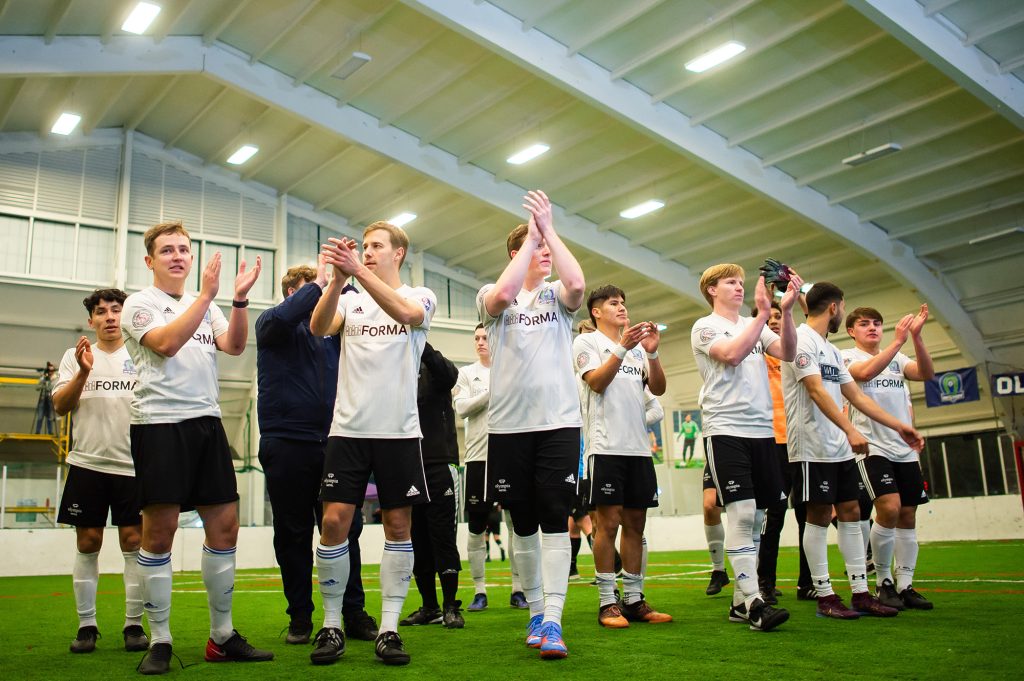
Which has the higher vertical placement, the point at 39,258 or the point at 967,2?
the point at 967,2

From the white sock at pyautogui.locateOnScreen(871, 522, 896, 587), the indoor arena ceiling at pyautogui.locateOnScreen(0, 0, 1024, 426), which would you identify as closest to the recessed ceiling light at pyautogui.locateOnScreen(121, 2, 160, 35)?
the indoor arena ceiling at pyautogui.locateOnScreen(0, 0, 1024, 426)

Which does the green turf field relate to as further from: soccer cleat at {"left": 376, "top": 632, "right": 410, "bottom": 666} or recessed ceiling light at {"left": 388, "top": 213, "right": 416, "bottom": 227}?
recessed ceiling light at {"left": 388, "top": 213, "right": 416, "bottom": 227}

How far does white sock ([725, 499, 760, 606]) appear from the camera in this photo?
14.3 ft

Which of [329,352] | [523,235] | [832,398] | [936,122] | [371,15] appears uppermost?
[371,15]

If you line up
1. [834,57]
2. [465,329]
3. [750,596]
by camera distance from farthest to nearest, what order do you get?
Answer: [465,329] < [834,57] < [750,596]

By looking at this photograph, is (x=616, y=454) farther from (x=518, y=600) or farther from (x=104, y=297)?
(x=104, y=297)

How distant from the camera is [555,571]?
3.77 meters

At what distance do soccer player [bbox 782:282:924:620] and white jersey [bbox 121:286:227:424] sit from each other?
3130 millimetres

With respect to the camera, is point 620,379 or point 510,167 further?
point 510,167

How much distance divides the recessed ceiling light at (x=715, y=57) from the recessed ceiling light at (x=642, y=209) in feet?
15.2

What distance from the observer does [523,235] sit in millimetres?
4316

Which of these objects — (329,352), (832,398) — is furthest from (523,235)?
(832,398)

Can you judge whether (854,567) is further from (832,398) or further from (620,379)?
(620,379)

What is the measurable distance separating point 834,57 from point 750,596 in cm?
1139
